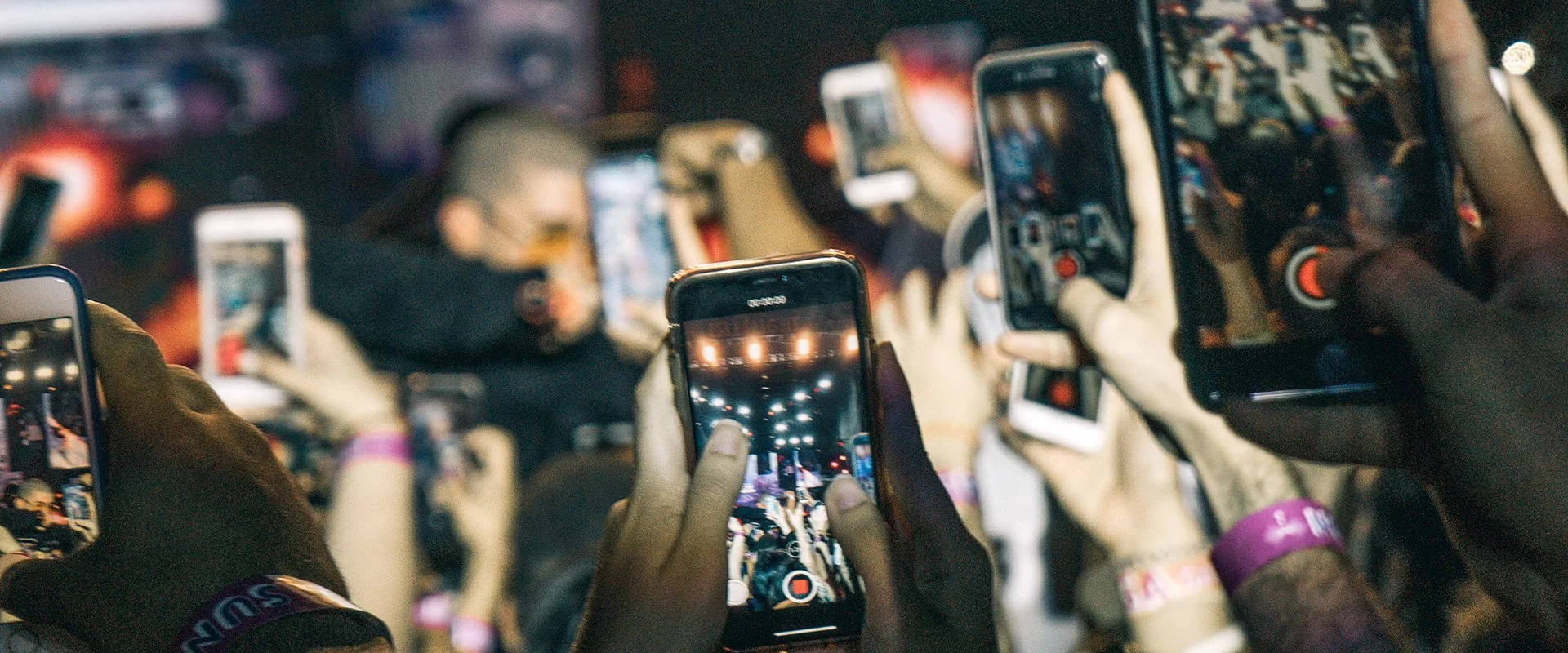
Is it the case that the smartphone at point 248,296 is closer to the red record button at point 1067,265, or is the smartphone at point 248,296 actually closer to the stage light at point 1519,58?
the red record button at point 1067,265

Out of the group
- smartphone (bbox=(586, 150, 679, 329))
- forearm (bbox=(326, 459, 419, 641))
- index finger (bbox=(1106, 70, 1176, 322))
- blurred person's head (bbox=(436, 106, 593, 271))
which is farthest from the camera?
blurred person's head (bbox=(436, 106, 593, 271))

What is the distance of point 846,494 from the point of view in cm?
73

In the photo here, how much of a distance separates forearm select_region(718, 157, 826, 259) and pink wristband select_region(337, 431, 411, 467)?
0.79m

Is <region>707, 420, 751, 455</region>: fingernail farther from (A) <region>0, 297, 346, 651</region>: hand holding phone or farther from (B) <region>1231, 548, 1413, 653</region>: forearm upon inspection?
(B) <region>1231, 548, 1413, 653</region>: forearm

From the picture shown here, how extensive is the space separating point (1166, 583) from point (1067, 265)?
33 centimetres

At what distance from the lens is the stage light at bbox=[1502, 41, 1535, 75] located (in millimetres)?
936

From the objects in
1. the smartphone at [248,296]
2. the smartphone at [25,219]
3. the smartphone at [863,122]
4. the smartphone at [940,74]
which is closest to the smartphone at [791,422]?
the smartphone at [25,219]

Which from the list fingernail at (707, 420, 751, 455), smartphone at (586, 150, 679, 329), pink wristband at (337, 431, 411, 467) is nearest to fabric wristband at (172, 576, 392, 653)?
fingernail at (707, 420, 751, 455)

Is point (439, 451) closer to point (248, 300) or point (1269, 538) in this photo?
point (248, 300)

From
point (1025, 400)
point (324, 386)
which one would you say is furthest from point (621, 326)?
point (1025, 400)

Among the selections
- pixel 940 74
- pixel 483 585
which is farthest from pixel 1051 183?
pixel 940 74

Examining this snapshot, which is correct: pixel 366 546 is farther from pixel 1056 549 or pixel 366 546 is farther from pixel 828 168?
pixel 828 168

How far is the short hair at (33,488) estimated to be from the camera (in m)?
0.70

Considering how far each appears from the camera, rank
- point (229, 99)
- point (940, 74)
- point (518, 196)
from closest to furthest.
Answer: point (518, 196), point (940, 74), point (229, 99)
